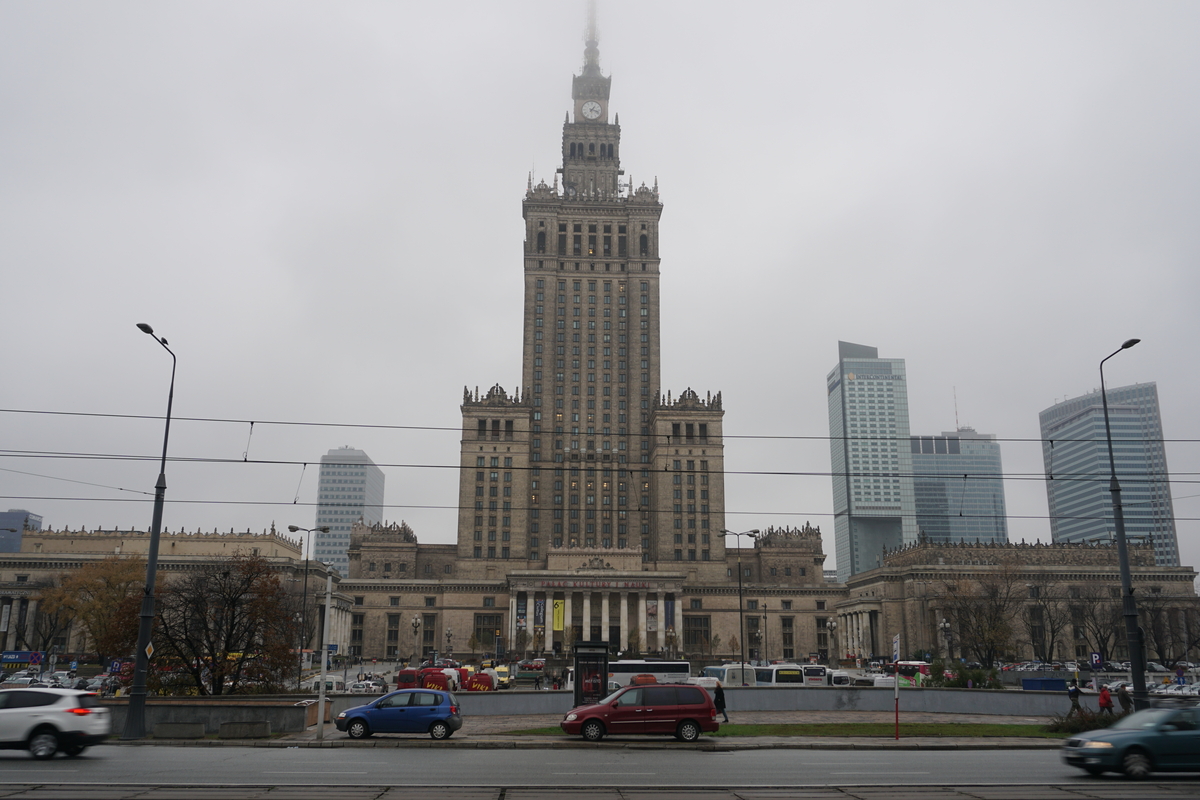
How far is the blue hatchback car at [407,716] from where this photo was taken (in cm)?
2956

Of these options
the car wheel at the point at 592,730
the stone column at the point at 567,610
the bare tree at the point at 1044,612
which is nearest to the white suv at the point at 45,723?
the car wheel at the point at 592,730

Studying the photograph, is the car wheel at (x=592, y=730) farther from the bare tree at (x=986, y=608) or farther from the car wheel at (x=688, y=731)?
the bare tree at (x=986, y=608)

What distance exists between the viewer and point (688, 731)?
28.0 metres

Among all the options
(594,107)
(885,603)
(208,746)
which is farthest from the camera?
(594,107)

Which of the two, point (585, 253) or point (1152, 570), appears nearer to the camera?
point (1152, 570)

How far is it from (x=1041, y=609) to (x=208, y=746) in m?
111

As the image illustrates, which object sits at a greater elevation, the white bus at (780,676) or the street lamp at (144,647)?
the street lamp at (144,647)

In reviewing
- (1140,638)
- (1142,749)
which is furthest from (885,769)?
(1140,638)

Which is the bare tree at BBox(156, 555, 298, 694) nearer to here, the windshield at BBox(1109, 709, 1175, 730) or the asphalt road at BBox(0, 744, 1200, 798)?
the asphalt road at BBox(0, 744, 1200, 798)

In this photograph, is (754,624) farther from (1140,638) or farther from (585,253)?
(1140,638)

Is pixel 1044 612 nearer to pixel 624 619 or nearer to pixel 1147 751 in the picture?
pixel 624 619

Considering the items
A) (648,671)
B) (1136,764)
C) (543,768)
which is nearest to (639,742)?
(543,768)

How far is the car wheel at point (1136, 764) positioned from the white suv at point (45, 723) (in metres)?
25.1

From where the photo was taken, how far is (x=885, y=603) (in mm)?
124062
